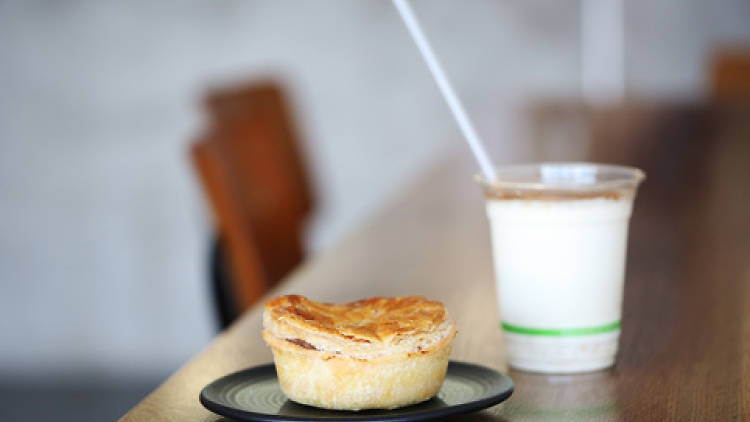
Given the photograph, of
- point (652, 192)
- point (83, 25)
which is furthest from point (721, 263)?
point (83, 25)

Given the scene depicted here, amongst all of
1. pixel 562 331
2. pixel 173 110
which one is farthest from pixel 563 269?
pixel 173 110

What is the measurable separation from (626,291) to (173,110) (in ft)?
11.0

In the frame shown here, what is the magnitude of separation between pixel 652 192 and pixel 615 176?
0.85 meters

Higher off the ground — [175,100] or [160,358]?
[175,100]

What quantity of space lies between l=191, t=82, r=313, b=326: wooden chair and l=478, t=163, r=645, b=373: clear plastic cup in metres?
0.57

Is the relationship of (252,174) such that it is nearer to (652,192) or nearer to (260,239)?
(260,239)

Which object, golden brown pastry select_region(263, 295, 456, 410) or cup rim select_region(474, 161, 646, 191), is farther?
cup rim select_region(474, 161, 646, 191)

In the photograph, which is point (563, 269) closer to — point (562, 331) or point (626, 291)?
point (562, 331)

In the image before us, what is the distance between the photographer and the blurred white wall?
394cm

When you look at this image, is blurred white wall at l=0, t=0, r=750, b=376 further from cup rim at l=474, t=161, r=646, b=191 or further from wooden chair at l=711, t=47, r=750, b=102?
cup rim at l=474, t=161, r=646, b=191

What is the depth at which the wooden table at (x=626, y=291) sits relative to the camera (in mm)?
566

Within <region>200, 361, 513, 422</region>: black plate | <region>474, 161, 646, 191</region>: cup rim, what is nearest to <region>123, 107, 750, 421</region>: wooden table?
<region>200, 361, 513, 422</region>: black plate

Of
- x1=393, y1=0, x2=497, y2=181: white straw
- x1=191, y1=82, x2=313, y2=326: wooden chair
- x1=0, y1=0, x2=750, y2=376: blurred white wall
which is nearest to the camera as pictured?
x1=393, y1=0, x2=497, y2=181: white straw

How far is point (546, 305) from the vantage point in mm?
661
